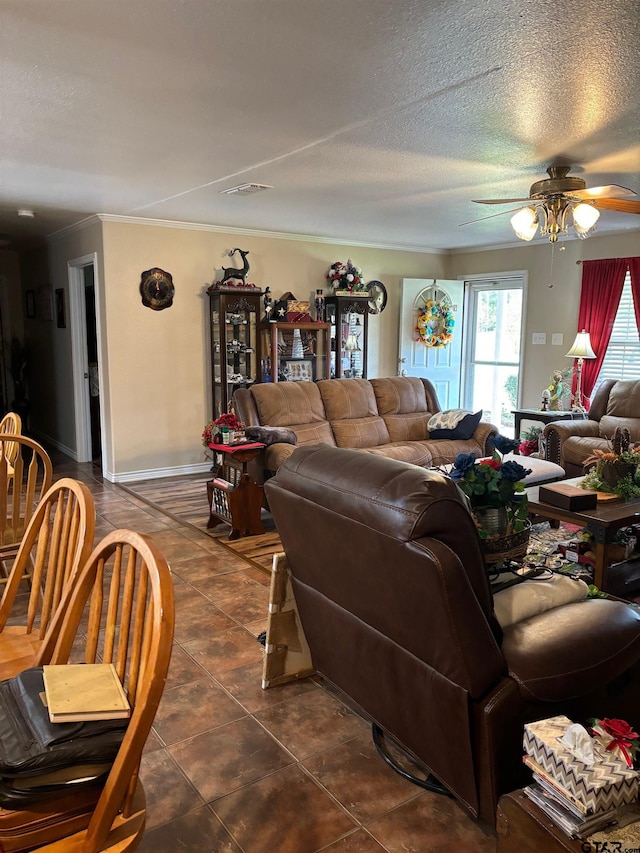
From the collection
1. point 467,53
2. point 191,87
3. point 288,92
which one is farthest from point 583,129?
point 191,87

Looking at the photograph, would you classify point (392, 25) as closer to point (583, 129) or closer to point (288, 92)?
point (288, 92)

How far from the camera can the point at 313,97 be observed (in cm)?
278

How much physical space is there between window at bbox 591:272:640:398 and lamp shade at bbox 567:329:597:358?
41 centimetres

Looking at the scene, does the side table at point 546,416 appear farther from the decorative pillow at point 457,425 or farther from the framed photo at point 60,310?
the framed photo at point 60,310

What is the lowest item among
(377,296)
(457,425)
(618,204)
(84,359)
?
(457,425)

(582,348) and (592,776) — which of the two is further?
(582,348)

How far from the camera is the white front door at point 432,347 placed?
7.80 meters

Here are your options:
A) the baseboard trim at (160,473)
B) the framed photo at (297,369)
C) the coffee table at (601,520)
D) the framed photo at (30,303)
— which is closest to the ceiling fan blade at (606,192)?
the coffee table at (601,520)

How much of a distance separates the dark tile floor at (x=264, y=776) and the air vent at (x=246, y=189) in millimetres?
3064

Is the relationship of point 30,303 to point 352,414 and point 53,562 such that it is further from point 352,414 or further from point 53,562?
point 53,562

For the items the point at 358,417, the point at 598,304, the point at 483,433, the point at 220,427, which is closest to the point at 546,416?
the point at 483,433

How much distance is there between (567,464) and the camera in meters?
5.67

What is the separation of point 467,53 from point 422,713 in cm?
226

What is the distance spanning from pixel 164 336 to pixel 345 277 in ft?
7.04
